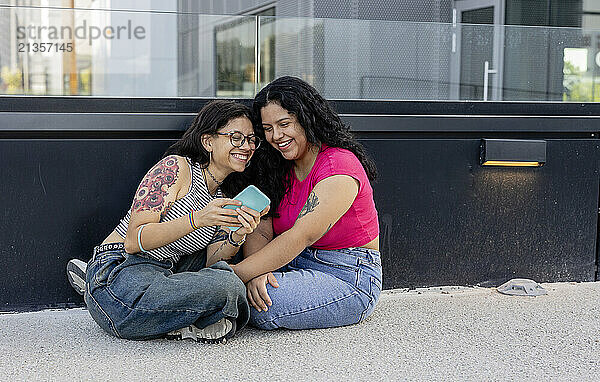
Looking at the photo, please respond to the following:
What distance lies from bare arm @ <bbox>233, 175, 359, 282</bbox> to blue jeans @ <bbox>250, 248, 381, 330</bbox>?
0.12 m

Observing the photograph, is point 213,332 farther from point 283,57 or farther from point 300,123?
point 283,57

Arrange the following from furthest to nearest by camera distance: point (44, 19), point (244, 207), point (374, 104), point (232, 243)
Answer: point (374, 104)
point (44, 19)
point (232, 243)
point (244, 207)

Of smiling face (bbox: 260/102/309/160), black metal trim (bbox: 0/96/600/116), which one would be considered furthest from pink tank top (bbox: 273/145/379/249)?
black metal trim (bbox: 0/96/600/116)

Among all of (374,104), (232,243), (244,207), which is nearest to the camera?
(244,207)

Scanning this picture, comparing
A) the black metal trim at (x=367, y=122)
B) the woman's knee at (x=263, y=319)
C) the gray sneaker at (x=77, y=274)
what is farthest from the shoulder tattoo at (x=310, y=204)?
the gray sneaker at (x=77, y=274)

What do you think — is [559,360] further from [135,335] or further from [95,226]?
[95,226]

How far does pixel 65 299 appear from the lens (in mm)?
3822

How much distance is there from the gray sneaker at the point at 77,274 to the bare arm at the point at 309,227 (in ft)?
2.48

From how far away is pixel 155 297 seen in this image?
3.10m

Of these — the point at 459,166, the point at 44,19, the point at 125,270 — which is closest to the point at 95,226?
the point at 125,270

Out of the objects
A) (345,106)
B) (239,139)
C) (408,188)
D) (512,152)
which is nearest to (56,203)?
(239,139)

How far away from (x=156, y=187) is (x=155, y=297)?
0.47 metres

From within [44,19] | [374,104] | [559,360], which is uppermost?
[44,19]

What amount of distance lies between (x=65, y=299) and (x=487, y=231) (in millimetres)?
2325
